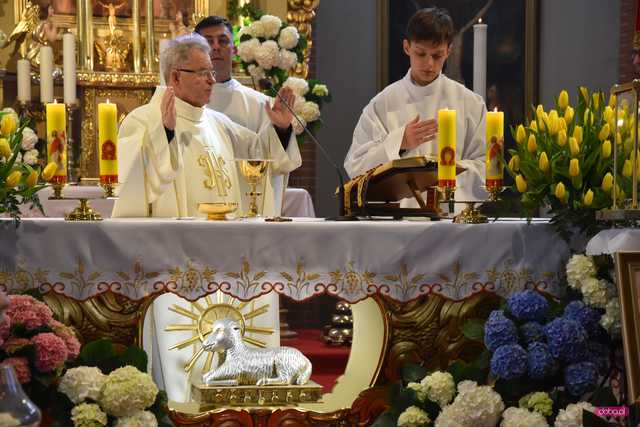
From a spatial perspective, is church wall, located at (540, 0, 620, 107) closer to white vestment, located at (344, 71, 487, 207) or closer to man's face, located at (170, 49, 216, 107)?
white vestment, located at (344, 71, 487, 207)

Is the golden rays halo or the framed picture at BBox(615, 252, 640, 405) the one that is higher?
the framed picture at BBox(615, 252, 640, 405)

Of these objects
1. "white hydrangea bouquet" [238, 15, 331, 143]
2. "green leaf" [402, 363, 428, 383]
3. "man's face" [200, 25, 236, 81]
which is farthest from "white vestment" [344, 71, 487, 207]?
"white hydrangea bouquet" [238, 15, 331, 143]

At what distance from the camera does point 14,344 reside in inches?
143

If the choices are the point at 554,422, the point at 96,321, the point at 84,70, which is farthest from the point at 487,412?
the point at 84,70

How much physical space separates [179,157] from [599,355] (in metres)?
1.84

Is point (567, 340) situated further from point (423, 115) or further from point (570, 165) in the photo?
point (423, 115)

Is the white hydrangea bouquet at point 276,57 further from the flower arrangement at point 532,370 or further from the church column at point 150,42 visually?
the flower arrangement at point 532,370

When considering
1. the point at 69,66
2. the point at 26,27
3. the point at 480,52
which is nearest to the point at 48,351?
the point at 480,52

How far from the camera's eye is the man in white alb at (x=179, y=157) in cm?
461

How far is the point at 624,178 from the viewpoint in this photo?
3961mm

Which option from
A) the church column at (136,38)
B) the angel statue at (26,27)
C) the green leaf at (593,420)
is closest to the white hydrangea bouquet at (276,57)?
the church column at (136,38)

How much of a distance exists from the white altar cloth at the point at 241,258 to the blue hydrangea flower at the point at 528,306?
0.57 ft

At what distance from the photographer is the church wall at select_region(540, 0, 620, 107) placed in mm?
9930

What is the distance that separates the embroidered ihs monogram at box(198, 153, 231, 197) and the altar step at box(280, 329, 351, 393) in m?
1.24
